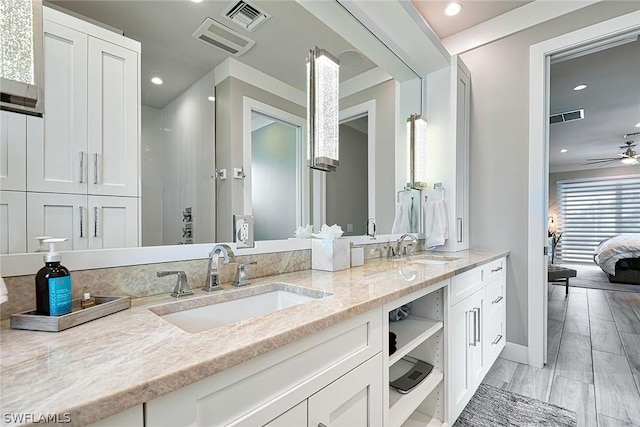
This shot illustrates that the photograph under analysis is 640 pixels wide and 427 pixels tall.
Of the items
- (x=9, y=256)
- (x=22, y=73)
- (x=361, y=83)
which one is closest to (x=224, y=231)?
(x=9, y=256)

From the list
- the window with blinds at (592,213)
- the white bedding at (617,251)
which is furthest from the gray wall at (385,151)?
the window with blinds at (592,213)

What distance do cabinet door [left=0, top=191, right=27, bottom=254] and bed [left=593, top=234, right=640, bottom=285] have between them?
24.8ft

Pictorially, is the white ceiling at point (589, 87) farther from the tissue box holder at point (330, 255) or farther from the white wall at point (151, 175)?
the white wall at point (151, 175)

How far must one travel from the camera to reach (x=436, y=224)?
2.38 m

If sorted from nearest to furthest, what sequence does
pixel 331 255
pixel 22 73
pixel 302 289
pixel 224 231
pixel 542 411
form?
pixel 22 73 → pixel 302 289 → pixel 224 231 → pixel 331 255 → pixel 542 411

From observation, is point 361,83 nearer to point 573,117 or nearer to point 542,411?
point 542,411

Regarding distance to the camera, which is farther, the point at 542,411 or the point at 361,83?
the point at 361,83

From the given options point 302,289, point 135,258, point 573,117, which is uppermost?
point 573,117

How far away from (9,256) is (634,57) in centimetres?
466

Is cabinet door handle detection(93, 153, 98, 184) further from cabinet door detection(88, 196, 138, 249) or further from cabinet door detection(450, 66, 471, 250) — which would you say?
cabinet door detection(450, 66, 471, 250)

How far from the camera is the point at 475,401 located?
1810 millimetres

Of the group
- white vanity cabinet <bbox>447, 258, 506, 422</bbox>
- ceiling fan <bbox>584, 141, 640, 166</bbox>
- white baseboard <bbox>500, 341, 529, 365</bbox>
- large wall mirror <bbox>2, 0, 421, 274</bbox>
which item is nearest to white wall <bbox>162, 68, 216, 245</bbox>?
large wall mirror <bbox>2, 0, 421, 274</bbox>

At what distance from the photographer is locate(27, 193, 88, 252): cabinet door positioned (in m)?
A: 0.81

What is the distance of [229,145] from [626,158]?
7.93 meters
